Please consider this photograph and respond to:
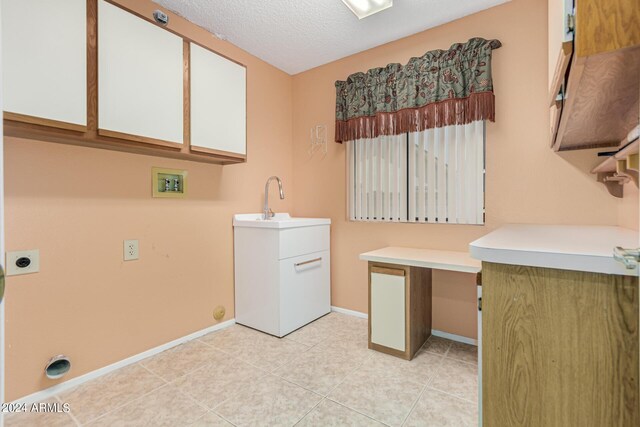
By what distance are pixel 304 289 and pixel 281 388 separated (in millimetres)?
935

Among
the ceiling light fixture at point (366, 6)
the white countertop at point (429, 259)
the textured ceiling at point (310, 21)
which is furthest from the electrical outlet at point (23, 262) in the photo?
the ceiling light fixture at point (366, 6)

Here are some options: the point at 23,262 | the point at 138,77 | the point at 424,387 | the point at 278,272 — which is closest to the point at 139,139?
the point at 138,77

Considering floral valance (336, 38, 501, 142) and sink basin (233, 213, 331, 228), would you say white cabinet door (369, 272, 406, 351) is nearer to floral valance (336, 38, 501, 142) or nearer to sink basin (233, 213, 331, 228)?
sink basin (233, 213, 331, 228)

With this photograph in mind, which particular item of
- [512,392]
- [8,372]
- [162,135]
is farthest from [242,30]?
[512,392]

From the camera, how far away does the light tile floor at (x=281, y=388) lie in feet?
4.80

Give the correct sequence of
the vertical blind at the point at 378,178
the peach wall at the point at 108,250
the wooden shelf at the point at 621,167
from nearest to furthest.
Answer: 1. the wooden shelf at the point at 621,167
2. the peach wall at the point at 108,250
3. the vertical blind at the point at 378,178

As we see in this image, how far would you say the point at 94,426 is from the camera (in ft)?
4.64

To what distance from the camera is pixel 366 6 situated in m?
2.03

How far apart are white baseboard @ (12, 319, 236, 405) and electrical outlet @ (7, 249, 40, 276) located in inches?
26.0

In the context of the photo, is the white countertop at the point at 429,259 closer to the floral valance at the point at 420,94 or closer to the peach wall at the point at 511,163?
the peach wall at the point at 511,163

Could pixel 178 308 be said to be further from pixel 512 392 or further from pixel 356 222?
pixel 512 392

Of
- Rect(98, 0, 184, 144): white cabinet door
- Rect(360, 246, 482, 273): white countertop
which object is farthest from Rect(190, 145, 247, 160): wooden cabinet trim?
Rect(360, 246, 482, 273): white countertop

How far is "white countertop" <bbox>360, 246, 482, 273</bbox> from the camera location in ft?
5.97

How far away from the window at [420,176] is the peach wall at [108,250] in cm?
108
